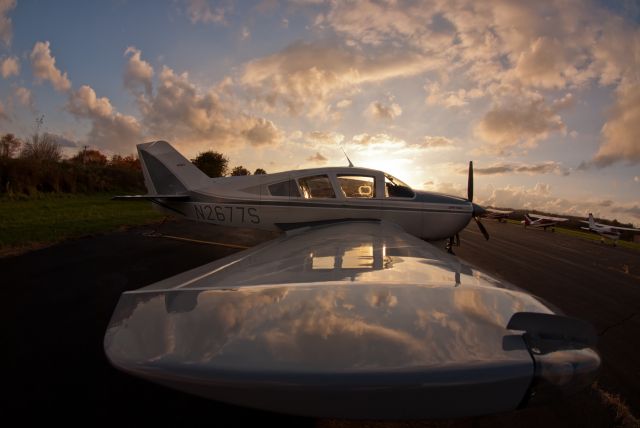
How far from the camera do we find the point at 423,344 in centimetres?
124

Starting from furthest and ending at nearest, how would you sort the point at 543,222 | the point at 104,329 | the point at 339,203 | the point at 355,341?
the point at 543,222 < the point at 339,203 < the point at 104,329 < the point at 355,341

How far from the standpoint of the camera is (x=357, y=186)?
23.4 feet

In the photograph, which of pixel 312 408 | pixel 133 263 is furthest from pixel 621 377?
pixel 133 263

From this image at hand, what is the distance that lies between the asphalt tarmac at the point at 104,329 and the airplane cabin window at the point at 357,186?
14.8 ft

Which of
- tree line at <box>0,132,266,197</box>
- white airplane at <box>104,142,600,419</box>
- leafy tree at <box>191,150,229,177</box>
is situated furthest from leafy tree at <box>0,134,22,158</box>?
white airplane at <box>104,142,600,419</box>

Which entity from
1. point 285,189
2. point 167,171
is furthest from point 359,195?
point 167,171

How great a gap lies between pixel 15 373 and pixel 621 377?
707cm

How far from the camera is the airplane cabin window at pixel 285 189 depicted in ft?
23.2

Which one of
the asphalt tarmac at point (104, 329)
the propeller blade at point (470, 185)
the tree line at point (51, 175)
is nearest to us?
the asphalt tarmac at point (104, 329)

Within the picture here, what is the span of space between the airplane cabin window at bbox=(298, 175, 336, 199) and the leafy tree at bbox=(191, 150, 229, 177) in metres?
54.6

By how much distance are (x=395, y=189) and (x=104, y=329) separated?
252 inches

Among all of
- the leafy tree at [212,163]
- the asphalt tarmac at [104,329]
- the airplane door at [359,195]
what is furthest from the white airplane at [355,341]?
the leafy tree at [212,163]

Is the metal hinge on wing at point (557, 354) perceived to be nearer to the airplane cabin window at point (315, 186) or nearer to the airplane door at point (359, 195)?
→ the airplane door at point (359, 195)

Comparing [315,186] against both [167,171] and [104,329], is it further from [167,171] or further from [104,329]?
[104,329]
